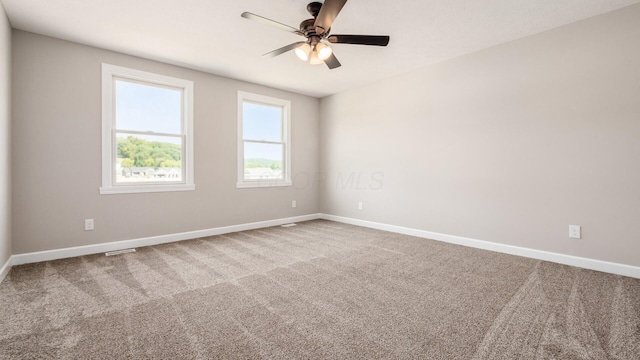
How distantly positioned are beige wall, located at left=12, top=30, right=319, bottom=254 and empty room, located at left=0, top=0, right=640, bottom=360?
0.02 m

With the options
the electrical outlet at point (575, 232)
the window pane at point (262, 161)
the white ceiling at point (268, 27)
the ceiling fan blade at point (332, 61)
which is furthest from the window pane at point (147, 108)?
the electrical outlet at point (575, 232)

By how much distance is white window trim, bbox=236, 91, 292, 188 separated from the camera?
4730 mm

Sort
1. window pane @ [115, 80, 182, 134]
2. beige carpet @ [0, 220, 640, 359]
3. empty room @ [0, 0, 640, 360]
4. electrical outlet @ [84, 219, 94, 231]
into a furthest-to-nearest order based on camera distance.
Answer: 1. window pane @ [115, 80, 182, 134]
2. electrical outlet @ [84, 219, 94, 231]
3. empty room @ [0, 0, 640, 360]
4. beige carpet @ [0, 220, 640, 359]

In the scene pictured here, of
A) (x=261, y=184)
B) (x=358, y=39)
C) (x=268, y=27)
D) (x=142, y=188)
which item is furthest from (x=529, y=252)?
(x=142, y=188)

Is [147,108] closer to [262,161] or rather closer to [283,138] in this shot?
[262,161]

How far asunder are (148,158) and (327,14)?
3.13 meters

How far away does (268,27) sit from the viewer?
298cm

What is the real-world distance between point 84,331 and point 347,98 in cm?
482

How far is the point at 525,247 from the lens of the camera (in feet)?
10.7

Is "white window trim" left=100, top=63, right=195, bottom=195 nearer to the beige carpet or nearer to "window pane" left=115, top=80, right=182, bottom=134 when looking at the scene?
"window pane" left=115, top=80, right=182, bottom=134

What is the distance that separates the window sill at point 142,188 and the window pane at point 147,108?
30.6 inches

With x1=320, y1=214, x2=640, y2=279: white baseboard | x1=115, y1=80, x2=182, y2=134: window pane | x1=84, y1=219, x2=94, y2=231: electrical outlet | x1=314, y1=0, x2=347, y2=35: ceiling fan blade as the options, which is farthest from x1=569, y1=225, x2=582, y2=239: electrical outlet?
x1=84, y1=219, x2=94, y2=231: electrical outlet

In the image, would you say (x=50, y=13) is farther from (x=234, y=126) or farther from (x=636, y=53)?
(x=636, y=53)

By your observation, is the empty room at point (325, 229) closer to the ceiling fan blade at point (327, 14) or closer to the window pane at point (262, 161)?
the ceiling fan blade at point (327, 14)
